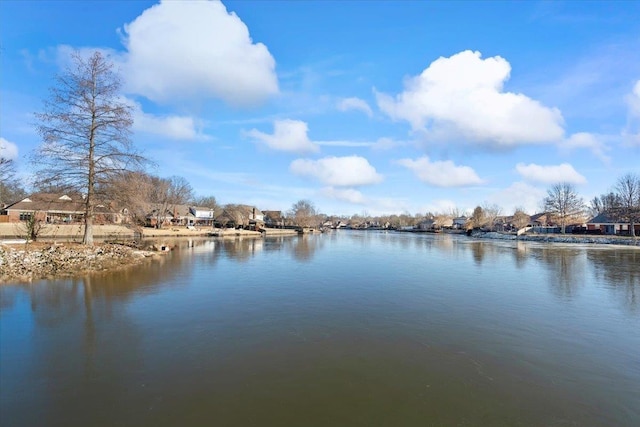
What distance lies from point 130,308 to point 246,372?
569 cm

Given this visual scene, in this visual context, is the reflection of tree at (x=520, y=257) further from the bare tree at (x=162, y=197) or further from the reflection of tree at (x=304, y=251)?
the bare tree at (x=162, y=197)

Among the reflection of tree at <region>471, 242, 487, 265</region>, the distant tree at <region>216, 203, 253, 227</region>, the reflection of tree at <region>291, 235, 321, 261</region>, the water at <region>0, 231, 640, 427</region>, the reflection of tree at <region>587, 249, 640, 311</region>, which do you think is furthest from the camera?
the distant tree at <region>216, 203, 253, 227</region>

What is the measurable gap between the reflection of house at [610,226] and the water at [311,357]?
221ft

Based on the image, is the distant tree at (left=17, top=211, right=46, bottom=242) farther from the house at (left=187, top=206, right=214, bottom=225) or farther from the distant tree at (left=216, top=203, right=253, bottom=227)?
the house at (left=187, top=206, right=214, bottom=225)

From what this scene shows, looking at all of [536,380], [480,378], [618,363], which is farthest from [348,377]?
[618,363]

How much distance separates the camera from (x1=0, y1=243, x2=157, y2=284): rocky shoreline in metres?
13.2

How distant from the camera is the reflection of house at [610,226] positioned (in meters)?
63.3

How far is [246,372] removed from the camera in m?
5.91

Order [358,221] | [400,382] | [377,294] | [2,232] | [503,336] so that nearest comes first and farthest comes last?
[400,382] < [503,336] < [377,294] < [2,232] < [358,221]

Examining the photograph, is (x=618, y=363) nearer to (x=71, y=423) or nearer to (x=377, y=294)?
(x=377, y=294)

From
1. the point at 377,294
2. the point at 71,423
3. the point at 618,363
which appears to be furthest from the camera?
the point at 377,294

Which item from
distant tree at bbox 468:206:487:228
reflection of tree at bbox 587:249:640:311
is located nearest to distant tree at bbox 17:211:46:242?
reflection of tree at bbox 587:249:640:311

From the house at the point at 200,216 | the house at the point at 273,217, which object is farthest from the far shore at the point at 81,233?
the house at the point at 273,217

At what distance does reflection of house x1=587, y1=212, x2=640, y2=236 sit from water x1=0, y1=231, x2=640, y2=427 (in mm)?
67499
